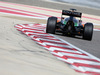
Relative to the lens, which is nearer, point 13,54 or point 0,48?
point 13,54

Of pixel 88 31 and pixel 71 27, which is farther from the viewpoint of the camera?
pixel 71 27

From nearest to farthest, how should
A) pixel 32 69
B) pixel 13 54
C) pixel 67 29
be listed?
pixel 32 69 → pixel 13 54 → pixel 67 29

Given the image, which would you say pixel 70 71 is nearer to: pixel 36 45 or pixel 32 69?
pixel 32 69

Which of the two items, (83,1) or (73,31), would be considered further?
(83,1)

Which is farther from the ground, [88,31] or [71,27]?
[71,27]

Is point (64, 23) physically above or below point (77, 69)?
above

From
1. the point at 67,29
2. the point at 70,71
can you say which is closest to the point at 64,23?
the point at 67,29

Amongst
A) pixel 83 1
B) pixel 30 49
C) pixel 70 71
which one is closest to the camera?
pixel 70 71

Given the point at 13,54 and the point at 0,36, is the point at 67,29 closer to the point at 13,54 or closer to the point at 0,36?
the point at 0,36

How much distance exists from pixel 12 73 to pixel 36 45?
3193 mm

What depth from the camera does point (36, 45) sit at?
746 centimetres

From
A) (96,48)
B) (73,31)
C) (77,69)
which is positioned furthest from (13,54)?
(73,31)

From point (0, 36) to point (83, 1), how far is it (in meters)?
26.0

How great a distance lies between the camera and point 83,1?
32656 mm
